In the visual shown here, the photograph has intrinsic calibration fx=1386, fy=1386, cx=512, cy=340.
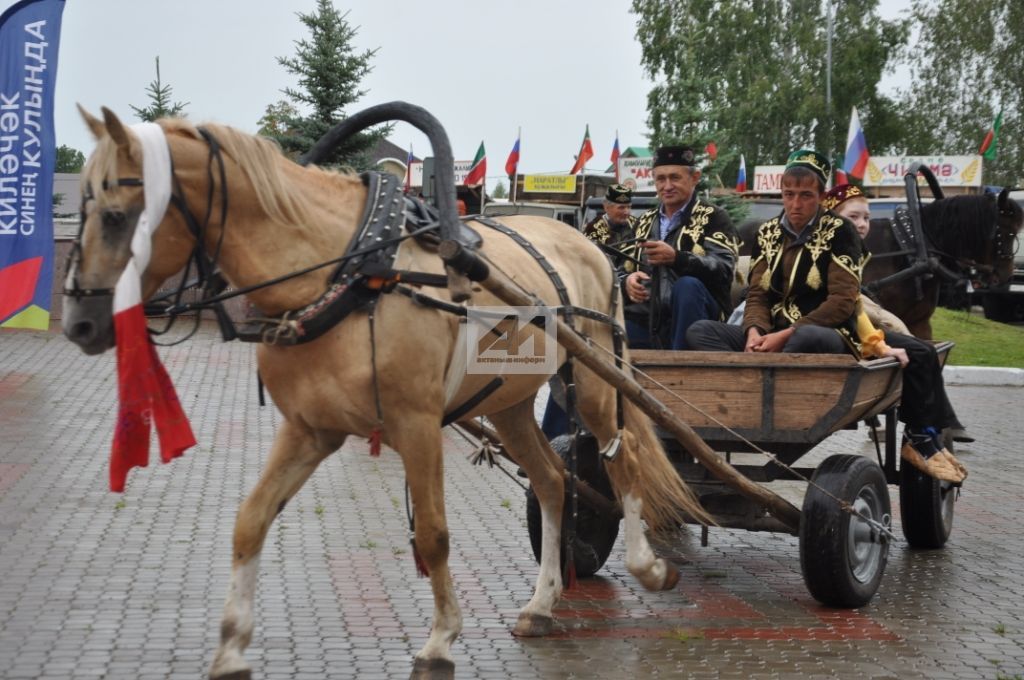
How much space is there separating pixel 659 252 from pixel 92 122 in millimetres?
3365

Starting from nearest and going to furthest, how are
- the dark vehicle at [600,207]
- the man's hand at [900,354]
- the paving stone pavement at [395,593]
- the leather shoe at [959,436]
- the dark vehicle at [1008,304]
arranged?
1. the paving stone pavement at [395,593]
2. the man's hand at [900,354]
3. the leather shoe at [959,436]
4. the dark vehicle at [600,207]
5. the dark vehicle at [1008,304]

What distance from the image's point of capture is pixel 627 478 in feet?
21.9

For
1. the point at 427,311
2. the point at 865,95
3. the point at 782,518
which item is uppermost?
the point at 865,95

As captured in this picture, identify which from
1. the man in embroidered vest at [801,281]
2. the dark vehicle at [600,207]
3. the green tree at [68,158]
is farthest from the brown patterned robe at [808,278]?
the green tree at [68,158]

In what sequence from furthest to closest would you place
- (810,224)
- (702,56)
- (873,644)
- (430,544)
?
(702,56) → (810,224) → (873,644) → (430,544)

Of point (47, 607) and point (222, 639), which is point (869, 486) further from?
point (47, 607)

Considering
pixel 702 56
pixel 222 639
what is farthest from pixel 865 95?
pixel 222 639

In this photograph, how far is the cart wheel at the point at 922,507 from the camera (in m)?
7.77

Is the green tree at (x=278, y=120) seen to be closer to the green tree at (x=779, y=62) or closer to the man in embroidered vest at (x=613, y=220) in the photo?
the man in embroidered vest at (x=613, y=220)

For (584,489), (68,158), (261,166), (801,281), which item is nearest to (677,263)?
(801,281)

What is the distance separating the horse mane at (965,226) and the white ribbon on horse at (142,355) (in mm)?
8834

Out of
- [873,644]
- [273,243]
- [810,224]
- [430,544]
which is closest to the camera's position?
[273,243]

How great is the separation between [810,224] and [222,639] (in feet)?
12.7

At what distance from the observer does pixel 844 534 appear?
6.35 m
